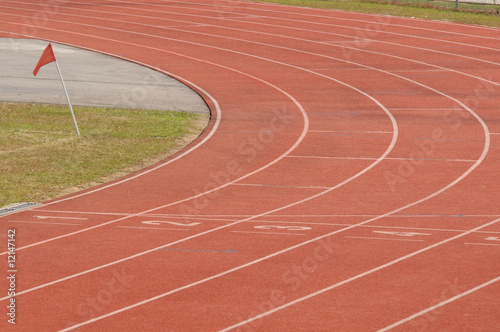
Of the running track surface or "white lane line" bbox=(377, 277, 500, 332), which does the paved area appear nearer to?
the running track surface

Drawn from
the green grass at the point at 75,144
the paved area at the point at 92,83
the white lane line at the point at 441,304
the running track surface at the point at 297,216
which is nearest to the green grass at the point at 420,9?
the running track surface at the point at 297,216

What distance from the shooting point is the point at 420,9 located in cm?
3744

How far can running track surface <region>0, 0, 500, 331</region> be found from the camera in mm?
10492

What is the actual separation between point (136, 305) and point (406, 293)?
10.7ft

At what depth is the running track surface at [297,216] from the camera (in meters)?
10.5

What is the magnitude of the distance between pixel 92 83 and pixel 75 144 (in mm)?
6499

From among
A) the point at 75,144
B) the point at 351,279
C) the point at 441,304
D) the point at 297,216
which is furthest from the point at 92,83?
the point at 441,304

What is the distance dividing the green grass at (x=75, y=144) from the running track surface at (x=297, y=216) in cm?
60

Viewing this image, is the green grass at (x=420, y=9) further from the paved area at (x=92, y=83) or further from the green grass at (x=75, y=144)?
the green grass at (x=75, y=144)

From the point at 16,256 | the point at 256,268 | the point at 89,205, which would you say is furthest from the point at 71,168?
the point at 256,268

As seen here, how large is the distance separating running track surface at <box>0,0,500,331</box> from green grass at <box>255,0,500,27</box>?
6903 mm

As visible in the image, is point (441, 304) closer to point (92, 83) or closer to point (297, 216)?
point (297, 216)

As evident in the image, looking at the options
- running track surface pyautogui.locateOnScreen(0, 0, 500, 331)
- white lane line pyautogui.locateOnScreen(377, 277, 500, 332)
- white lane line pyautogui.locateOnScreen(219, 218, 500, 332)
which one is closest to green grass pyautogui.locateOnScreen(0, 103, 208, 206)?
running track surface pyautogui.locateOnScreen(0, 0, 500, 331)

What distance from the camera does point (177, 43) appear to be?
31.1 m
